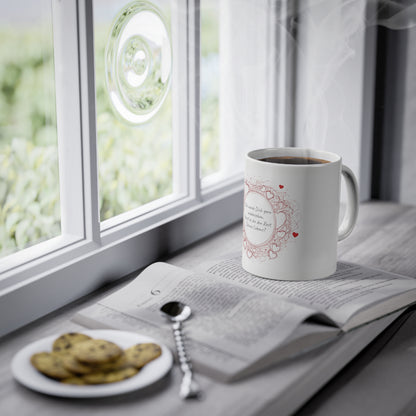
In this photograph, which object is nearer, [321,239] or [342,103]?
[321,239]

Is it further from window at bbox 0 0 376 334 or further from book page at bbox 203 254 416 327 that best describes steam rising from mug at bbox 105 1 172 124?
book page at bbox 203 254 416 327

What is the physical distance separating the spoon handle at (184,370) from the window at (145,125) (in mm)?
192

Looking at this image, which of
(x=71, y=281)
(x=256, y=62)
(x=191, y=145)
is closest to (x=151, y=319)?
(x=71, y=281)

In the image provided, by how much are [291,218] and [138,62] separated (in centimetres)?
34

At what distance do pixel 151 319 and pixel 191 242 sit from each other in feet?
1.11

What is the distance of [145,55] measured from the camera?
982 millimetres

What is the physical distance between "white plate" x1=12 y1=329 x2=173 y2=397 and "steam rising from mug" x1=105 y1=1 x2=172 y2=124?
0.39 m

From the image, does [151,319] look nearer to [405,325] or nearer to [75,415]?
[75,415]

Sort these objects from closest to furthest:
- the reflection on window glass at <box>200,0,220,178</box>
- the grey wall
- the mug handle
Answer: the mug handle < the reflection on window glass at <box>200,0,220,178</box> < the grey wall

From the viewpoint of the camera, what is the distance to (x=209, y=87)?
117 cm

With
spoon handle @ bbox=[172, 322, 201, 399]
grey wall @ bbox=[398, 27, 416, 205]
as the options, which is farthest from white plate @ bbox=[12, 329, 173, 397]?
grey wall @ bbox=[398, 27, 416, 205]

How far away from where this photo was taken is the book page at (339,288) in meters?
0.77

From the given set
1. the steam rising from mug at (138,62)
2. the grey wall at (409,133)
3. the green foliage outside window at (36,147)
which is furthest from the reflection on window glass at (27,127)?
the grey wall at (409,133)

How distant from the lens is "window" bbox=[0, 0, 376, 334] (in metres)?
0.83
